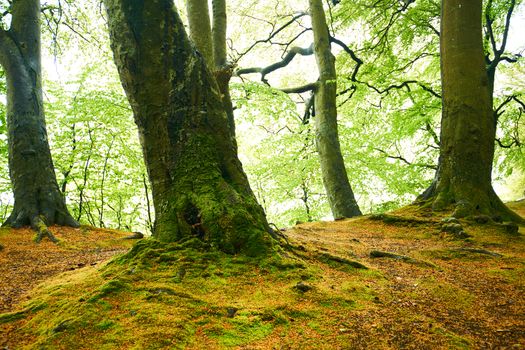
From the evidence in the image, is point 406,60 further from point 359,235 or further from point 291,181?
point 359,235

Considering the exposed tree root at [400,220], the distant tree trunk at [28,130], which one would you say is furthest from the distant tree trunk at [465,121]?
the distant tree trunk at [28,130]

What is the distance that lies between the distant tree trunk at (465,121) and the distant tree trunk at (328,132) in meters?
2.80

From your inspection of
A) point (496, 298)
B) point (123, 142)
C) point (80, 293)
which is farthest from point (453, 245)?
point (123, 142)

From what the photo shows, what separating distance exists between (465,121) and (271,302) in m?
4.75

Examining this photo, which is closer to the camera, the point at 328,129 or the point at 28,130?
the point at 28,130

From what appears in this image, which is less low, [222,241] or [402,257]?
[222,241]

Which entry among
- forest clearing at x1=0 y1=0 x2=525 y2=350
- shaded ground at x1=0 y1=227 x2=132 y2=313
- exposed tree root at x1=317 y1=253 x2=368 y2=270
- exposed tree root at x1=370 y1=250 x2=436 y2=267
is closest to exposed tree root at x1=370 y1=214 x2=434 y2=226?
forest clearing at x1=0 y1=0 x2=525 y2=350

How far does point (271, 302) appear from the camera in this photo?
6.79 feet

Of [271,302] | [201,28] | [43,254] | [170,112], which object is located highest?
[201,28]

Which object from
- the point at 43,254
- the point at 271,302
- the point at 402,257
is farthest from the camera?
the point at 43,254

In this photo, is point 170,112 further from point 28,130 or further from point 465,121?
point 28,130

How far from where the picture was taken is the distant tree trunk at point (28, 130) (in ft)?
19.5

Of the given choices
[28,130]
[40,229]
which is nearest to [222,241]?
[40,229]

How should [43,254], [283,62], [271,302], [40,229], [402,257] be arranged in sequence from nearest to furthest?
[271,302]
[402,257]
[43,254]
[40,229]
[283,62]
